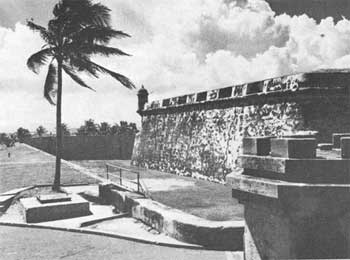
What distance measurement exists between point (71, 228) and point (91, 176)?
6776 millimetres

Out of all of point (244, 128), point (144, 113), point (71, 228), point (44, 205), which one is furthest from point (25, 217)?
point (144, 113)

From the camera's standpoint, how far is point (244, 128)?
38.3ft

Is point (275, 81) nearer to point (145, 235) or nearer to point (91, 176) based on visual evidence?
point (145, 235)

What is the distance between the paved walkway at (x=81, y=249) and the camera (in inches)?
210

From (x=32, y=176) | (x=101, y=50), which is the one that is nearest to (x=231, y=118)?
(x=101, y=50)

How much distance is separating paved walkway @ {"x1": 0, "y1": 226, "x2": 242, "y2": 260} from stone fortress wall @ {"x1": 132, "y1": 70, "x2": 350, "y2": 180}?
17.9 ft

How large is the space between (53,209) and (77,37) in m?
4.78

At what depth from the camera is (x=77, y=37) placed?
10.2 meters

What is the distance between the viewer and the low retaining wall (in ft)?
18.1

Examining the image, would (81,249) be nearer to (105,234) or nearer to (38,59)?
(105,234)

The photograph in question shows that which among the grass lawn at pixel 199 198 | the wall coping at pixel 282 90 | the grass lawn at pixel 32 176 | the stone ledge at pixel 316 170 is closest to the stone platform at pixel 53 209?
the grass lawn at pixel 199 198

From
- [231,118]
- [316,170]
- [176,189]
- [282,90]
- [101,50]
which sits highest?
[101,50]

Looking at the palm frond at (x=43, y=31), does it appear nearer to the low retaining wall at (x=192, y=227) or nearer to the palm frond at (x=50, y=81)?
the palm frond at (x=50, y=81)

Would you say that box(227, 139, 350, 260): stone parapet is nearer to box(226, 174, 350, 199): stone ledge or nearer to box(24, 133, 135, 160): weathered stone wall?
box(226, 174, 350, 199): stone ledge
